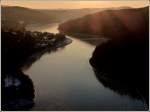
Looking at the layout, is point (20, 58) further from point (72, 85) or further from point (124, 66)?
point (124, 66)

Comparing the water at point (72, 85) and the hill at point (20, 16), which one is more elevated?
the hill at point (20, 16)

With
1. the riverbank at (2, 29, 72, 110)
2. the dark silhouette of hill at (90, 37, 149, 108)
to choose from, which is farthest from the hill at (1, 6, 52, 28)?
the dark silhouette of hill at (90, 37, 149, 108)

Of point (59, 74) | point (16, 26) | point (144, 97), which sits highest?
point (16, 26)

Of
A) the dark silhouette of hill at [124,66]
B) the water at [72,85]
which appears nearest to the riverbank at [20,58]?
the water at [72,85]

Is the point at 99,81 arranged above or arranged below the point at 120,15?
below

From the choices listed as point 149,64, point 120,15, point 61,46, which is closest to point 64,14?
point 61,46

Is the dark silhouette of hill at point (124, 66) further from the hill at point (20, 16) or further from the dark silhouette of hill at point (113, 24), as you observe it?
the hill at point (20, 16)

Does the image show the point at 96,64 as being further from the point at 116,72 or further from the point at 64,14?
the point at 64,14

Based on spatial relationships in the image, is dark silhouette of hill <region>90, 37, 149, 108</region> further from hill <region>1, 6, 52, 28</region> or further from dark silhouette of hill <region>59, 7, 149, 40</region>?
hill <region>1, 6, 52, 28</region>
